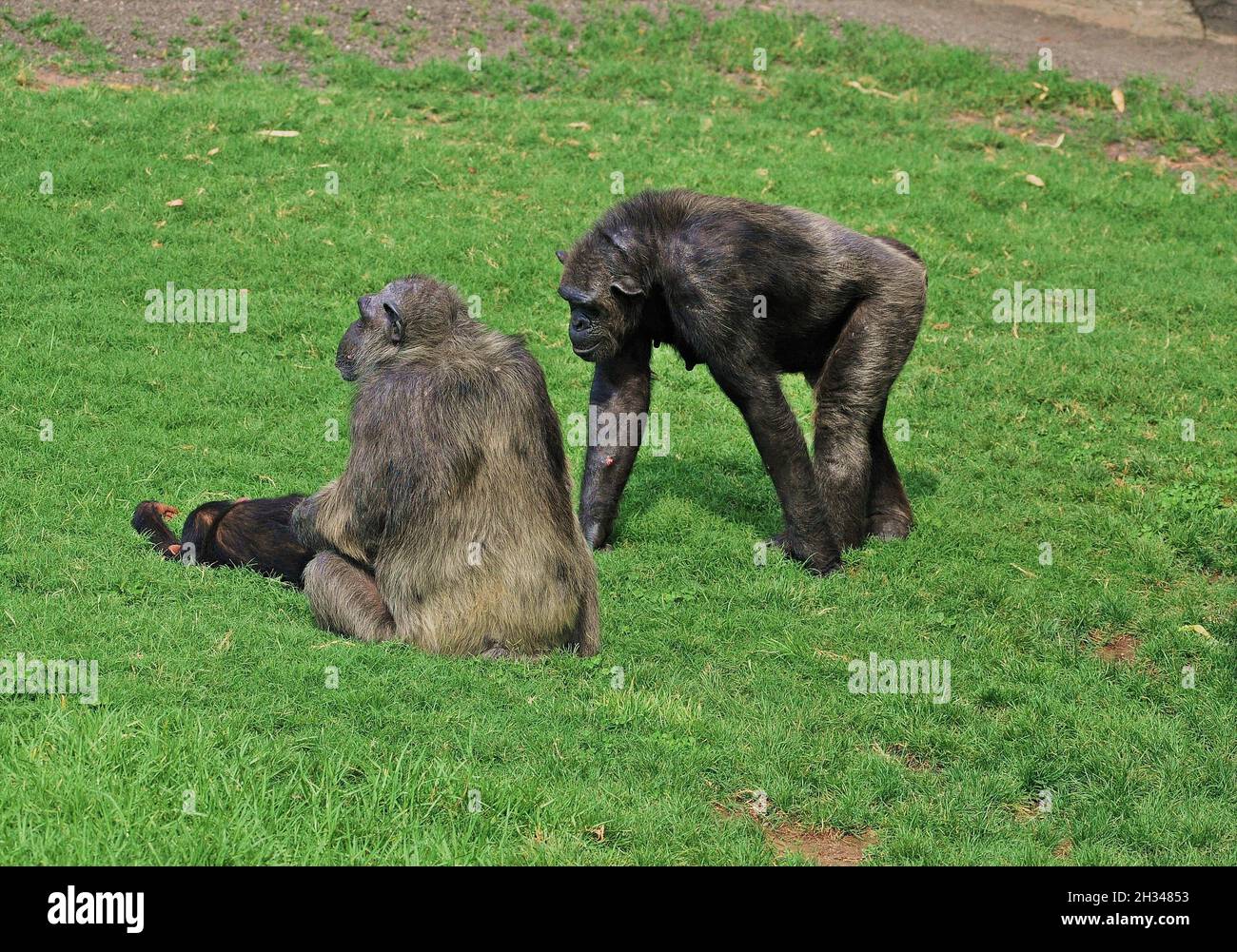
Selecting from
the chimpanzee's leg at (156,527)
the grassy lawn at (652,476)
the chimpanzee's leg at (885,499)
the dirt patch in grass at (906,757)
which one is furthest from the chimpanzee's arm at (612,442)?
the dirt patch in grass at (906,757)

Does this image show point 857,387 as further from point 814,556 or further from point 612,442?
point 612,442

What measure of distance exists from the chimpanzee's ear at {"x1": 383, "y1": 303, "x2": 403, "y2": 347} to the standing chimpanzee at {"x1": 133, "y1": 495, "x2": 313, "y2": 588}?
54.8 inches

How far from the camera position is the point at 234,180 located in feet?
42.5

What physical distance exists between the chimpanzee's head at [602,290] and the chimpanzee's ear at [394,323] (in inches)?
71.7

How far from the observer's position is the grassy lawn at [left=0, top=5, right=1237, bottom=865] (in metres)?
5.20

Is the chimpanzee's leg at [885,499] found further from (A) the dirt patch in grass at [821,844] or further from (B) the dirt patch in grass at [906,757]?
(A) the dirt patch in grass at [821,844]

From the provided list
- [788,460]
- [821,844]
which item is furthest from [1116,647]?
[821,844]

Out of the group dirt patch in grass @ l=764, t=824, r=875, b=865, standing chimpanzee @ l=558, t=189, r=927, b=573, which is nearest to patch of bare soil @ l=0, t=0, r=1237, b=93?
standing chimpanzee @ l=558, t=189, r=927, b=573

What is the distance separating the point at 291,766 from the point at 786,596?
3.56m

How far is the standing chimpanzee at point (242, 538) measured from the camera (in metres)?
7.41

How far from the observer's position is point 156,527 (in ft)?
25.8

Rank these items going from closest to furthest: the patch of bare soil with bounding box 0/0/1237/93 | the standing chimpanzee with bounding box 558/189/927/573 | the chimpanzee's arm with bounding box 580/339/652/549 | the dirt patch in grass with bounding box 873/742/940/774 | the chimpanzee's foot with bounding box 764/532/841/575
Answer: the dirt patch in grass with bounding box 873/742/940/774 < the standing chimpanzee with bounding box 558/189/927/573 < the chimpanzee's foot with bounding box 764/532/841/575 < the chimpanzee's arm with bounding box 580/339/652/549 < the patch of bare soil with bounding box 0/0/1237/93

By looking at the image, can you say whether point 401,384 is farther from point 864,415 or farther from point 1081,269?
point 1081,269

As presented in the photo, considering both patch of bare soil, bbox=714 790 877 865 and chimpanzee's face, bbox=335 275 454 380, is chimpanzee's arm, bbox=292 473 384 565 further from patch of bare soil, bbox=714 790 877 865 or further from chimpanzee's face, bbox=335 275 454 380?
patch of bare soil, bbox=714 790 877 865
